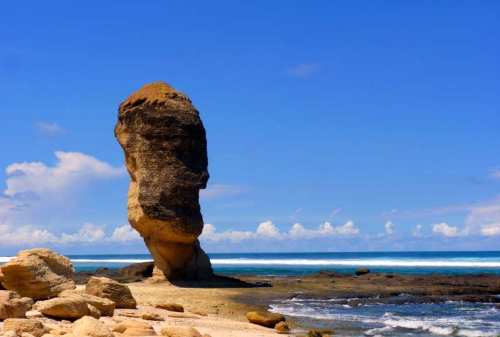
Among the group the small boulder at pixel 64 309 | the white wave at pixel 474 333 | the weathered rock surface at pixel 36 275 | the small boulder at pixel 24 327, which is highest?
the weathered rock surface at pixel 36 275

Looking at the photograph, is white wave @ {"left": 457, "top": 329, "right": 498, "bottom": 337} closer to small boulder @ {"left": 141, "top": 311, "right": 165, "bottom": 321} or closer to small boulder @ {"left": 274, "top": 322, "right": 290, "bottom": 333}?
small boulder @ {"left": 274, "top": 322, "right": 290, "bottom": 333}

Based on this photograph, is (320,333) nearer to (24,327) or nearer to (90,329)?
(90,329)

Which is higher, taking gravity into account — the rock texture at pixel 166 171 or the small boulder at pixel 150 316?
the rock texture at pixel 166 171

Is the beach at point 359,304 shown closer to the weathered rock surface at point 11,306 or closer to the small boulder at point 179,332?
the small boulder at point 179,332

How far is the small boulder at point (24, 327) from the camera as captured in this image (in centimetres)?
1169

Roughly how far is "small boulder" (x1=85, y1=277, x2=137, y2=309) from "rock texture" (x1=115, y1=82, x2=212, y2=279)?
14442 millimetres

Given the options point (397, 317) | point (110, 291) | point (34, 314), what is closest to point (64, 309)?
point (34, 314)

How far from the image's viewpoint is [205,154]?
34625mm

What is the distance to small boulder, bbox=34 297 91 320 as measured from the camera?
14258 mm

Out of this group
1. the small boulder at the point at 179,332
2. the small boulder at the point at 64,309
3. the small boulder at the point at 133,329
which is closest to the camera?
the small boulder at the point at 133,329

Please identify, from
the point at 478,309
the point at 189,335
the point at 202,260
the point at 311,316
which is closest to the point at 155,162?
the point at 202,260

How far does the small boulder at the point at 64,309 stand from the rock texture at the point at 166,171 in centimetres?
1799

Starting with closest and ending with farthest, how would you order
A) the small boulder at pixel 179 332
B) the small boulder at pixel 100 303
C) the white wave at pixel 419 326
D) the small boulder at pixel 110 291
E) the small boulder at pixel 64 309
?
the small boulder at pixel 179 332
the small boulder at pixel 64 309
the small boulder at pixel 100 303
the small boulder at pixel 110 291
the white wave at pixel 419 326

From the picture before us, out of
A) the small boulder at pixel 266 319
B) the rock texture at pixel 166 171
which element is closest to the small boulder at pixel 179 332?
the small boulder at pixel 266 319
